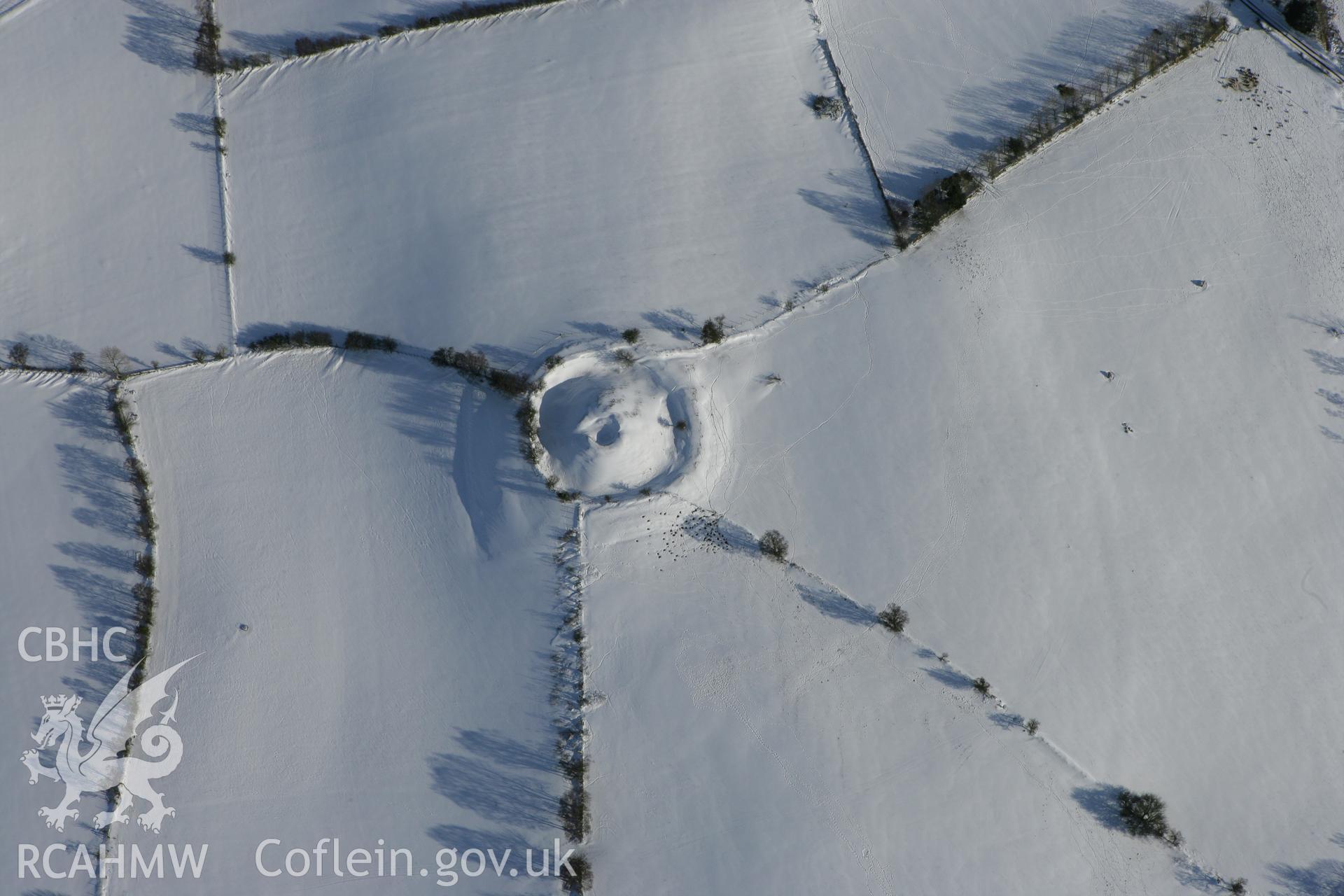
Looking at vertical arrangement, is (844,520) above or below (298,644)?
above

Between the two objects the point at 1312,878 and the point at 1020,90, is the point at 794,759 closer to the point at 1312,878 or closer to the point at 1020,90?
the point at 1312,878

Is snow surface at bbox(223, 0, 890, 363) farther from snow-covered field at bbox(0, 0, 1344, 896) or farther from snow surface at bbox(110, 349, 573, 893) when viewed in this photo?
snow surface at bbox(110, 349, 573, 893)

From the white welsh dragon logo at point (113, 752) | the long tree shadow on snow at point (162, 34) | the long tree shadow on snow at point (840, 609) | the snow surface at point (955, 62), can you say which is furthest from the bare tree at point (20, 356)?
the snow surface at point (955, 62)

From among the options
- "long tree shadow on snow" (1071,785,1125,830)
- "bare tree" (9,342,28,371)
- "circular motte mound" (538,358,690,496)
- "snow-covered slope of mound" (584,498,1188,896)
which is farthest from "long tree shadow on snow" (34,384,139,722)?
"long tree shadow on snow" (1071,785,1125,830)

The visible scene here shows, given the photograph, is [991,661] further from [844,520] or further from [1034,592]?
[844,520]

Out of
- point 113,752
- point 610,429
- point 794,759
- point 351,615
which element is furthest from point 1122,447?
point 113,752

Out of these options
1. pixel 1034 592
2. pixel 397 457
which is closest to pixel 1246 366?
pixel 1034 592
